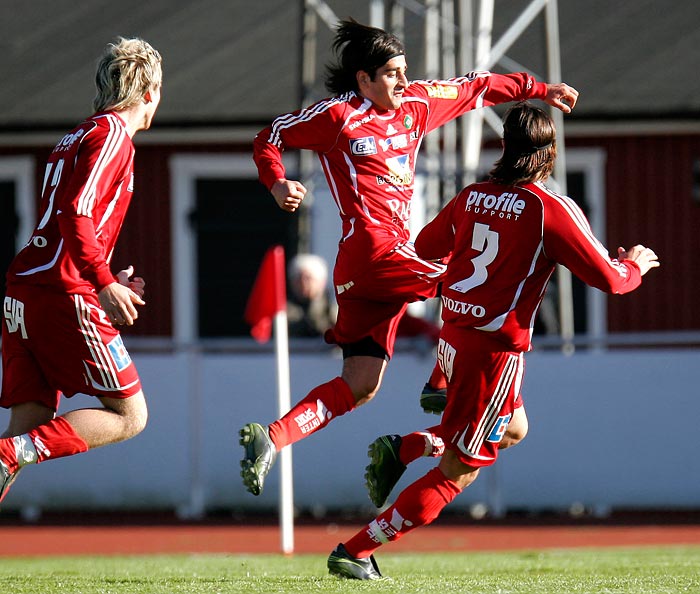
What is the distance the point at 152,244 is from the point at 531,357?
665 centimetres

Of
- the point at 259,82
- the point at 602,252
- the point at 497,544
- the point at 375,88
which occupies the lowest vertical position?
the point at 497,544

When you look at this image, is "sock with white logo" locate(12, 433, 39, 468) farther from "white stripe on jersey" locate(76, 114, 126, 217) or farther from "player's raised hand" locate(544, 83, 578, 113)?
"player's raised hand" locate(544, 83, 578, 113)

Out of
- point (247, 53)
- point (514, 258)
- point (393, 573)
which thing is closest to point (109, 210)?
point (514, 258)

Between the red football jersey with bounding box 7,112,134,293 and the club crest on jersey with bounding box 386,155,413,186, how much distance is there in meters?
1.28

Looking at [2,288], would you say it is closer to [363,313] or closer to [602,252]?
[363,313]

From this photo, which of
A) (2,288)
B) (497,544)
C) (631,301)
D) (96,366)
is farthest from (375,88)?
(2,288)

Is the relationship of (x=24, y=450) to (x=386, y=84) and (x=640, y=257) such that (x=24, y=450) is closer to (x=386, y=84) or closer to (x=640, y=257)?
(x=386, y=84)

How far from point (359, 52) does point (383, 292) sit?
117 centimetres

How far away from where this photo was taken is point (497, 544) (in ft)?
34.7

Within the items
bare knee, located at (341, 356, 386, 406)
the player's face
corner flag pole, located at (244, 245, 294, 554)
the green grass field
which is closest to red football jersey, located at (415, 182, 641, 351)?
bare knee, located at (341, 356, 386, 406)

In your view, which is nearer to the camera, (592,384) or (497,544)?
(497,544)

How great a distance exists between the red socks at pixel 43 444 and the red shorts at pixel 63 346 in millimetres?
176

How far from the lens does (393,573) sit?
24.2 feet

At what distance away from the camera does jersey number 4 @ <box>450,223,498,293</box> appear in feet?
20.3
